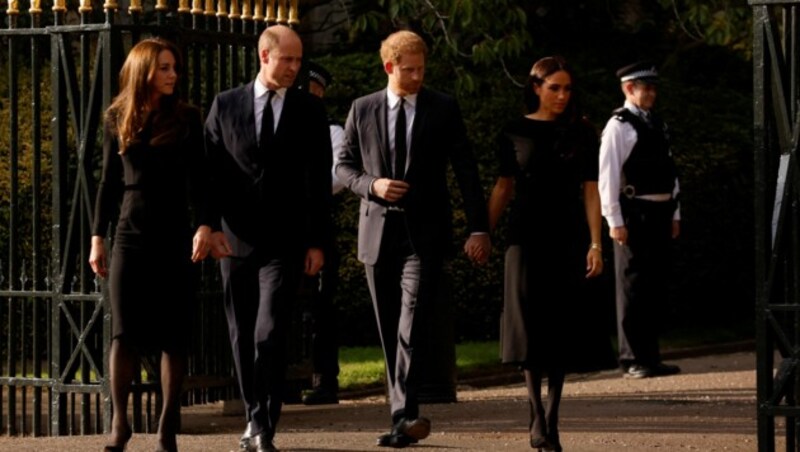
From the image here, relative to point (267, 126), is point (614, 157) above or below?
below

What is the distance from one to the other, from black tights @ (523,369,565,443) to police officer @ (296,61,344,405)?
3484mm

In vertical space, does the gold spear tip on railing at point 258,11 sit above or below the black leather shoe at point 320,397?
above

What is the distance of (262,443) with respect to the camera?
10.7m

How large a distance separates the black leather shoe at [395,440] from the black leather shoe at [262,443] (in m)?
0.75

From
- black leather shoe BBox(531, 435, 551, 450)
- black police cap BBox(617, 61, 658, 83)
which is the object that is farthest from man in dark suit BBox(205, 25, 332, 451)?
black police cap BBox(617, 61, 658, 83)

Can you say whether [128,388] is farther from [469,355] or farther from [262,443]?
[469,355]

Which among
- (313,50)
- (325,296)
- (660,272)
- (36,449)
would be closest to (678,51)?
(313,50)

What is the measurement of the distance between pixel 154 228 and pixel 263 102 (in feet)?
3.11

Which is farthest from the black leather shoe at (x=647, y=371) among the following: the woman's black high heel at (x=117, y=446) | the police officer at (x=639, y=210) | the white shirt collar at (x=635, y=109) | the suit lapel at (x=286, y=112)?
the woman's black high heel at (x=117, y=446)

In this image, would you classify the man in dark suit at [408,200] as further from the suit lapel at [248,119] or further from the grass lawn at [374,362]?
the grass lawn at [374,362]

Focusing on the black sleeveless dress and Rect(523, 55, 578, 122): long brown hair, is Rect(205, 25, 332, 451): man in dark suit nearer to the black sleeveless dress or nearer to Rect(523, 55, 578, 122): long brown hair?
the black sleeveless dress

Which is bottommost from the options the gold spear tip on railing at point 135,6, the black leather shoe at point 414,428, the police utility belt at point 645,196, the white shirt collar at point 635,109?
the black leather shoe at point 414,428

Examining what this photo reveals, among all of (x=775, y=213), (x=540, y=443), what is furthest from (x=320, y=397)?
(x=775, y=213)

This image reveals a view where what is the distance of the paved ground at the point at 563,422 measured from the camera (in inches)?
456
